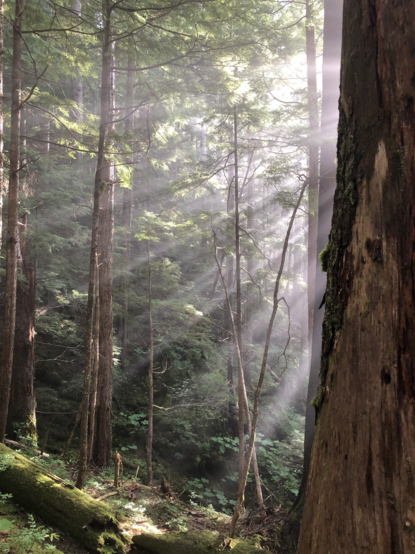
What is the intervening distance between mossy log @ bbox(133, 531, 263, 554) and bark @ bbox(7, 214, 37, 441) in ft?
15.5

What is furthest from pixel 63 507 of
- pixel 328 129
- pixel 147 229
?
pixel 328 129

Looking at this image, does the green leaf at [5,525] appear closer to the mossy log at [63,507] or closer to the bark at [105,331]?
the mossy log at [63,507]

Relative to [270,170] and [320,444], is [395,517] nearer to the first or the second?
[320,444]

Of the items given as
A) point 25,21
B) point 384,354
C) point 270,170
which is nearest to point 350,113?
point 384,354

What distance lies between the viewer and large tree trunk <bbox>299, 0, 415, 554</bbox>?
3.39ft

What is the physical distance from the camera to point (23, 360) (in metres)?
7.76

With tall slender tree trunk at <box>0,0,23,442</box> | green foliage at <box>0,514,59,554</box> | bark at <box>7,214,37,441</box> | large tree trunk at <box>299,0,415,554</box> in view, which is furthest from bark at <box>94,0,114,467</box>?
large tree trunk at <box>299,0,415,554</box>

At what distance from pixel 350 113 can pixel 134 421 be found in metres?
10.7

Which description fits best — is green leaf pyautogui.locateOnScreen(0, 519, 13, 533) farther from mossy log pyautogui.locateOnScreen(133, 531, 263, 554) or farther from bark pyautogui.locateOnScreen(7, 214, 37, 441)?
bark pyautogui.locateOnScreen(7, 214, 37, 441)

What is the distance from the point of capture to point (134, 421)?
10.3 m

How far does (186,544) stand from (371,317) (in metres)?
4.22

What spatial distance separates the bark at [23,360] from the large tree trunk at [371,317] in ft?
25.7

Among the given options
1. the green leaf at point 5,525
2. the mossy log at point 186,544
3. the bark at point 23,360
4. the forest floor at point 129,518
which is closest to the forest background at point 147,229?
the bark at point 23,360

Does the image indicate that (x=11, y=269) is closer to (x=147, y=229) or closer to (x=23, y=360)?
(x=23, y=360)
